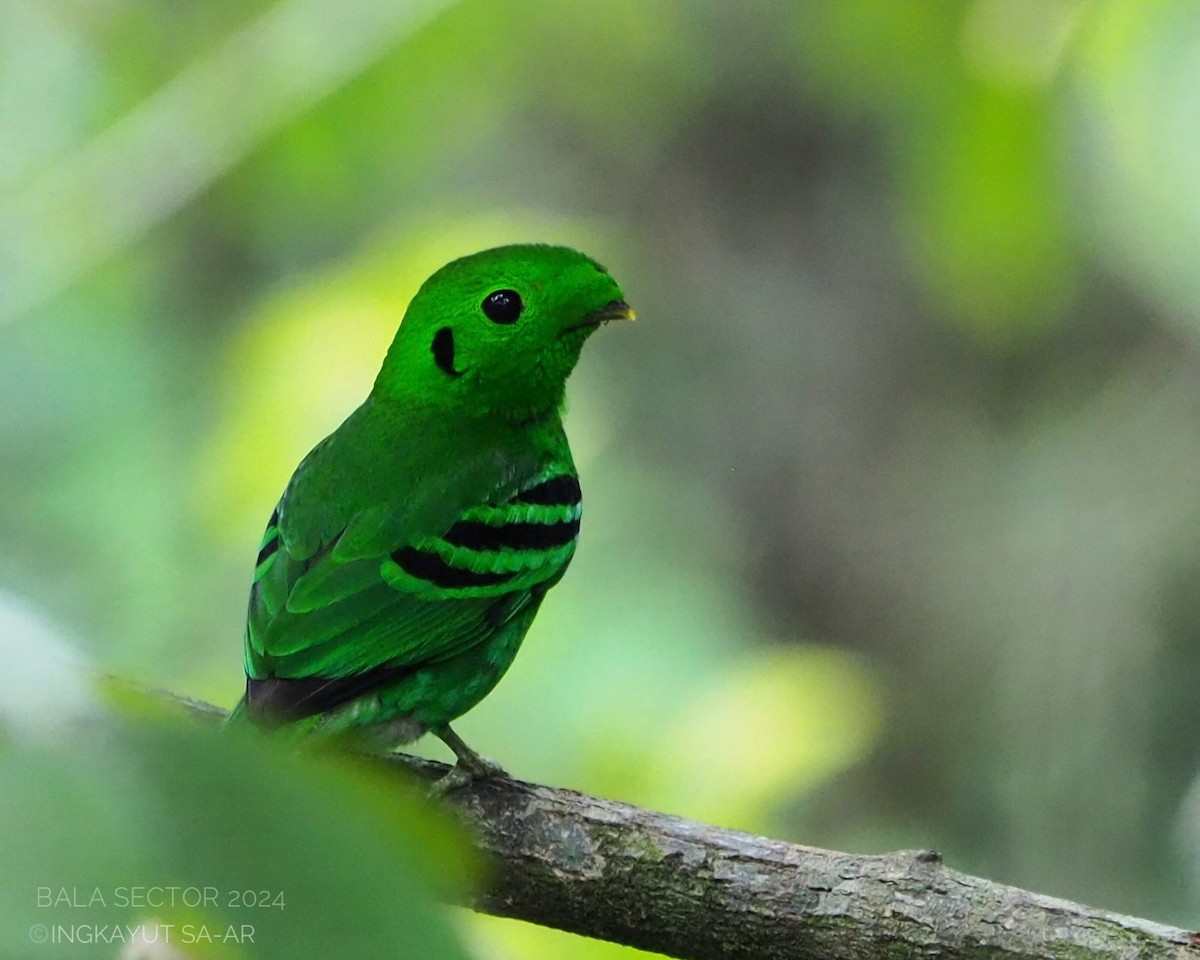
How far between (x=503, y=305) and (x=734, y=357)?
10.7 ft

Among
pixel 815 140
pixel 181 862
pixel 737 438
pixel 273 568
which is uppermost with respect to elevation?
pixel 815 140

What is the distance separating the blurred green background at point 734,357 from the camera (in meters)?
2.65

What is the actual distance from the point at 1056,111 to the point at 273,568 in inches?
61.1

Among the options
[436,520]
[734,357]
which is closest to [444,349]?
[436,520]

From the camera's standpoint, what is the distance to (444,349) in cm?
293

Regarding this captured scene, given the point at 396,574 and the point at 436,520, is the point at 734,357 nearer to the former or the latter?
the point at 436,520

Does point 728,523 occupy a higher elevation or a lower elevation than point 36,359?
higher

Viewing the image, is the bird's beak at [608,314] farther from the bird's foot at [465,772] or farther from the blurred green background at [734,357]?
the bird's foot at [465,772]

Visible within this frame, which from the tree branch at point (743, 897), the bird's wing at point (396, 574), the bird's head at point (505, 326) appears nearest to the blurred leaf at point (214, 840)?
the tree branch at point (743, 897)

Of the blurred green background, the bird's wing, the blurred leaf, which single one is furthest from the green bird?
the blurred leaf

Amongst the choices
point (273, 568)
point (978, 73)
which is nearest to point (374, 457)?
point (273, 568)

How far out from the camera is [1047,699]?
17.5ft

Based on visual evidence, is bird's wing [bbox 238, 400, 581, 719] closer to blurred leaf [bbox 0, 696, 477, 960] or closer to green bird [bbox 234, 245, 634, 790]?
green bird [bbox 234, 245, 634, 790]

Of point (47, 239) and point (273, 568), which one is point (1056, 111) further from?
point (47, 239)
